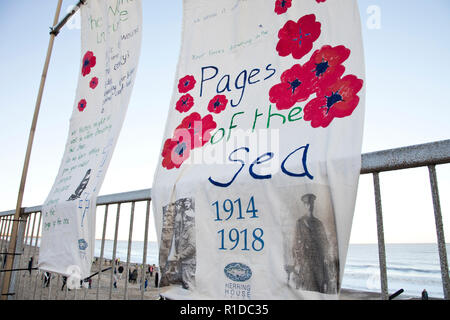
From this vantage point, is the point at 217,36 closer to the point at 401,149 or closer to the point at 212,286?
the point at 401,149

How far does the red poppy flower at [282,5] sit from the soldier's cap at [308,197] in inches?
33.8

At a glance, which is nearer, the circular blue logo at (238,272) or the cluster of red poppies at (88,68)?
the circular blue logo at (238,272)

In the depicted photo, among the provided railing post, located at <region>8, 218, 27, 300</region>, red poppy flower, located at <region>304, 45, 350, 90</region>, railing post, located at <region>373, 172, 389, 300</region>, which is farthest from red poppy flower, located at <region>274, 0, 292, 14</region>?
railing post, located at <region>8, 218, 27, 300</region>

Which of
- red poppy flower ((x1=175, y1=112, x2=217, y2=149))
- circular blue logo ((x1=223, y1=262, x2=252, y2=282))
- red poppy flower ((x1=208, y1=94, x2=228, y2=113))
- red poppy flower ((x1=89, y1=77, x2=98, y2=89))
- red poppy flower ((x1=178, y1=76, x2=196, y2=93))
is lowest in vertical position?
circular blue logo ((x1=223, y1=262, x2=252, y2=282))

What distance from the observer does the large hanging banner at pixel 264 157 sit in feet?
3.15

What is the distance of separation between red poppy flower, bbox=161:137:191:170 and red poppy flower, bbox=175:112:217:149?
0.13 feet

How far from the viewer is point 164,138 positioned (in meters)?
1.56

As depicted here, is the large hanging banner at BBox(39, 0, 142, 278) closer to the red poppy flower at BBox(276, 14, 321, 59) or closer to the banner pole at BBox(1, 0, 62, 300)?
the banner pole at BBox(1, 0, 62, 300)

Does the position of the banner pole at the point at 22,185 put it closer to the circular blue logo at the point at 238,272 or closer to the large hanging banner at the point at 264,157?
the large hanging banner at the point at 264,157

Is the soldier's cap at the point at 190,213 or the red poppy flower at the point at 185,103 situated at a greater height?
the red poppy flower at the point at 185,103

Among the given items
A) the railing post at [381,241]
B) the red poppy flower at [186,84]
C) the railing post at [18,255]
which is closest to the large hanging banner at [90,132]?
the red poppy flower at [186,84]

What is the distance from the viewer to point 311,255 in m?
0.95

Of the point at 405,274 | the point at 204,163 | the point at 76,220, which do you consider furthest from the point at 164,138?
the point at 405,274

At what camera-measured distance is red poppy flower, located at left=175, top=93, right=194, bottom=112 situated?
1547 millimetres
